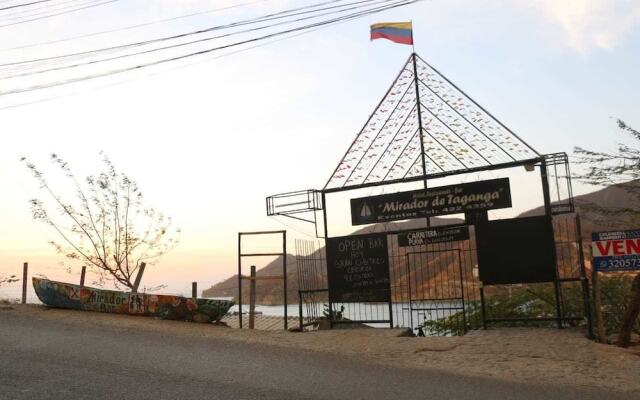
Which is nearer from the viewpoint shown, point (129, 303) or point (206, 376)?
point (206, 376)

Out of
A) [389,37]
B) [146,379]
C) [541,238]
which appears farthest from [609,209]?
[146,379]

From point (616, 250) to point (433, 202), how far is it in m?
4.75

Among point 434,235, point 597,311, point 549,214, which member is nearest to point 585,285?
point 597,311

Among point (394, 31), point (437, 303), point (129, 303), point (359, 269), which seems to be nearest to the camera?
point (437, 303)

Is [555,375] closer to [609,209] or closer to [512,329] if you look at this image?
[512,329]

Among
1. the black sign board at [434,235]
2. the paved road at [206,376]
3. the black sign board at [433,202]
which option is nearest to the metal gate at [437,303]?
the black sign board at [434,235]

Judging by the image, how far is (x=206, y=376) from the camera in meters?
7.51

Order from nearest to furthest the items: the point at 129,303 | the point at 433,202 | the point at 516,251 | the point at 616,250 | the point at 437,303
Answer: the point at 616,250 < the point at 516,251 < the point at 433,202 < the point at 437,303 < the point at 129,303

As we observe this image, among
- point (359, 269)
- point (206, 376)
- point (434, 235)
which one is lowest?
point (206, 376)

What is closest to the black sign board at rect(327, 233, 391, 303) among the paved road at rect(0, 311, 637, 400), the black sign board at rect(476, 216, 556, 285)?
the black sign board at rect(476, 216, 556, 285)

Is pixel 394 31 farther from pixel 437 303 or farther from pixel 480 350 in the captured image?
pixel 480 350

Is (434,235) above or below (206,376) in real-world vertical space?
above

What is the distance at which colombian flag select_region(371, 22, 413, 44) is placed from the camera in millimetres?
16875

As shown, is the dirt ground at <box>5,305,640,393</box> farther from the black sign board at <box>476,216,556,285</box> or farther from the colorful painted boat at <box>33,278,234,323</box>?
the black sign board at <box>476,216,556,285</box>
